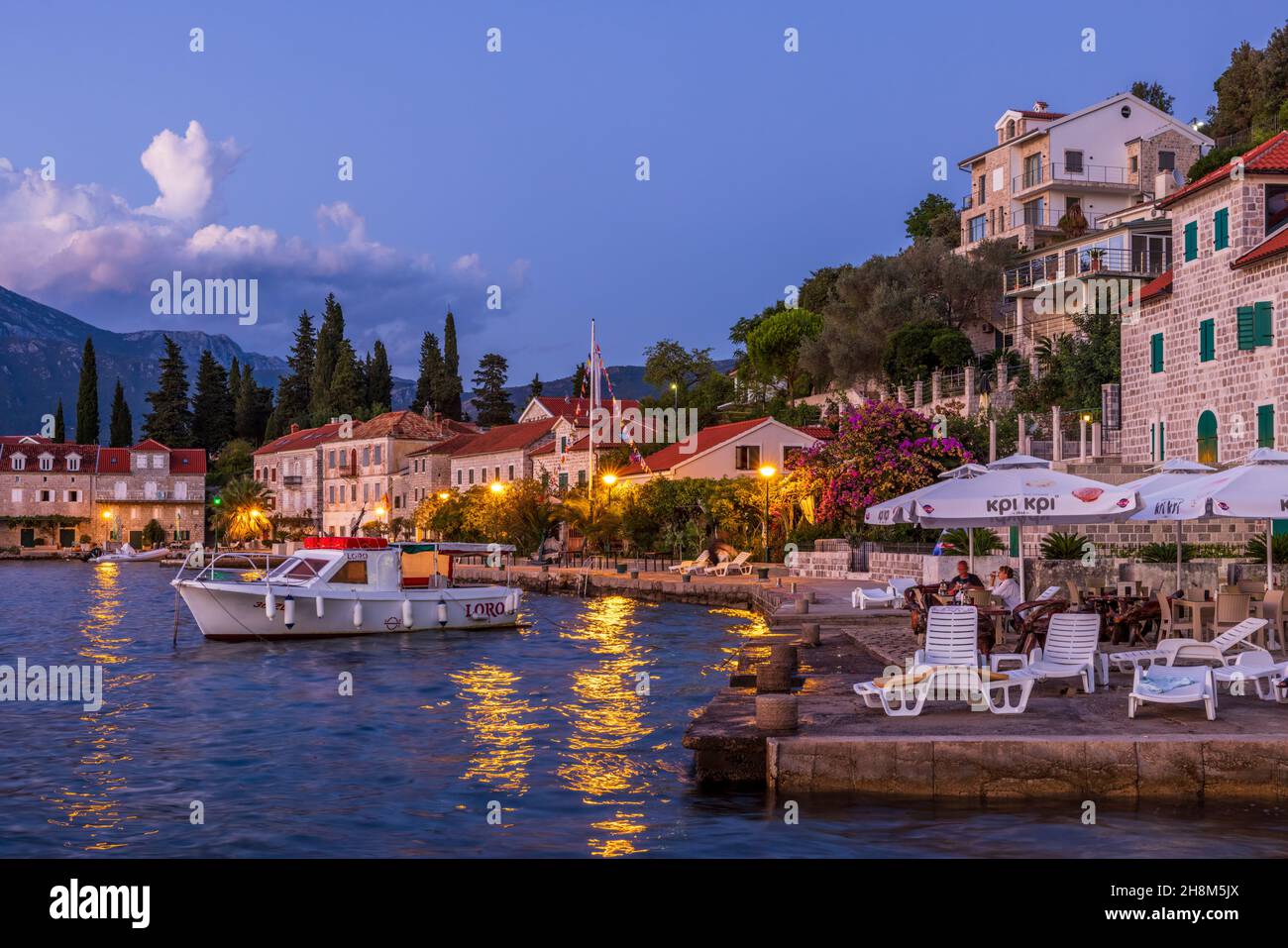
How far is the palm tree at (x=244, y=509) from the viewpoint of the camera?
342 ft

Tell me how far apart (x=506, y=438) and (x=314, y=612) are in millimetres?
51116

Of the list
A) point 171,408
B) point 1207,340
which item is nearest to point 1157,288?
point 1207,340

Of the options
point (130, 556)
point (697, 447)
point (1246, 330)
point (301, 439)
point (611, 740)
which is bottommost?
point (611, 740)

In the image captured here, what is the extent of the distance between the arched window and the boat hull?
20.7 meters

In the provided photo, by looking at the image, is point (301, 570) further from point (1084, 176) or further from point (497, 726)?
point (1084, 176)

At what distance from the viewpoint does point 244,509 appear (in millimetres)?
104938

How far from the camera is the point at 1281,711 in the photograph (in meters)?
14.4

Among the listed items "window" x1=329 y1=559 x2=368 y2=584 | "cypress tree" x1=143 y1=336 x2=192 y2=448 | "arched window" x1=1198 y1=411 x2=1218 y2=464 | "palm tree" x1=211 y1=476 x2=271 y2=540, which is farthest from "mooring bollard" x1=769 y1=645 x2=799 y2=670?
"cypress tree" x1=143 y1=336 x2=192 y2=448

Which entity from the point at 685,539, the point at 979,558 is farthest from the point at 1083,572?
the point at 685,539

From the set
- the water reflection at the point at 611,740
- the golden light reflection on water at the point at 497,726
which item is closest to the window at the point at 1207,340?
the water reflection at the point at 611,740

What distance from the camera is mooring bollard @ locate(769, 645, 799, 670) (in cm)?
1688

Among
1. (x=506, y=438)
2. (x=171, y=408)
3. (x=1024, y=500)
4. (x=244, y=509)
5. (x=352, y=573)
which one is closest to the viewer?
(x=1024, y=500)

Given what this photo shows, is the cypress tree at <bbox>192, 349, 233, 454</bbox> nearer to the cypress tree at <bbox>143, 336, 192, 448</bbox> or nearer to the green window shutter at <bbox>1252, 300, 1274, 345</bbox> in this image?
the cypress tree at <bbox>143, 336, 192, 448</bbox>

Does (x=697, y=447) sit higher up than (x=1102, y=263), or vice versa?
(x=1102, y=263)
